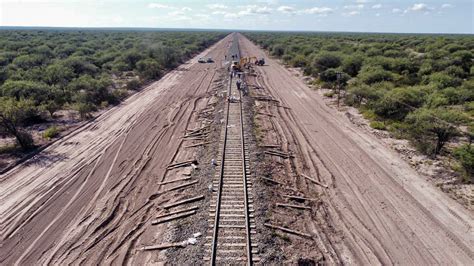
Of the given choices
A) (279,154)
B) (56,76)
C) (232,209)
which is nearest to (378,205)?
(279,154)

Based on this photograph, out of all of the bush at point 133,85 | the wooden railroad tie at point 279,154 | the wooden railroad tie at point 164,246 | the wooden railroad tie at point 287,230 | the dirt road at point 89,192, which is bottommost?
the dirt road at point 89,192

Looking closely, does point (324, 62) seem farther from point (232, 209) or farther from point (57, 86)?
point (232, 209)

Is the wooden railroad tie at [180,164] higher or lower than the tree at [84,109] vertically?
lower

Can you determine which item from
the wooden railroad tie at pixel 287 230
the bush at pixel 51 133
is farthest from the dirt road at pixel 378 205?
the bush at pixel 51 133

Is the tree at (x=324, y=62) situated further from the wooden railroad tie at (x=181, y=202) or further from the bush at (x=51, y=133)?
the wooden railroad tie at (x=181, y=202)

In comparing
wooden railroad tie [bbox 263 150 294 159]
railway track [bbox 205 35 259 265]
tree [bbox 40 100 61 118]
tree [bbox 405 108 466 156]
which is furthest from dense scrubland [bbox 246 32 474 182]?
tree [bbox 40 100 61 118]

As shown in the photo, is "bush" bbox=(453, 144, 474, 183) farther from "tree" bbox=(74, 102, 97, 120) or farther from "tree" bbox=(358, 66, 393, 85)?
"tree" bbox=(74, 102, 97, 120)

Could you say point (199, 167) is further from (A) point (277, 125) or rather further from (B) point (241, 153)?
(A) point (277, 125)
